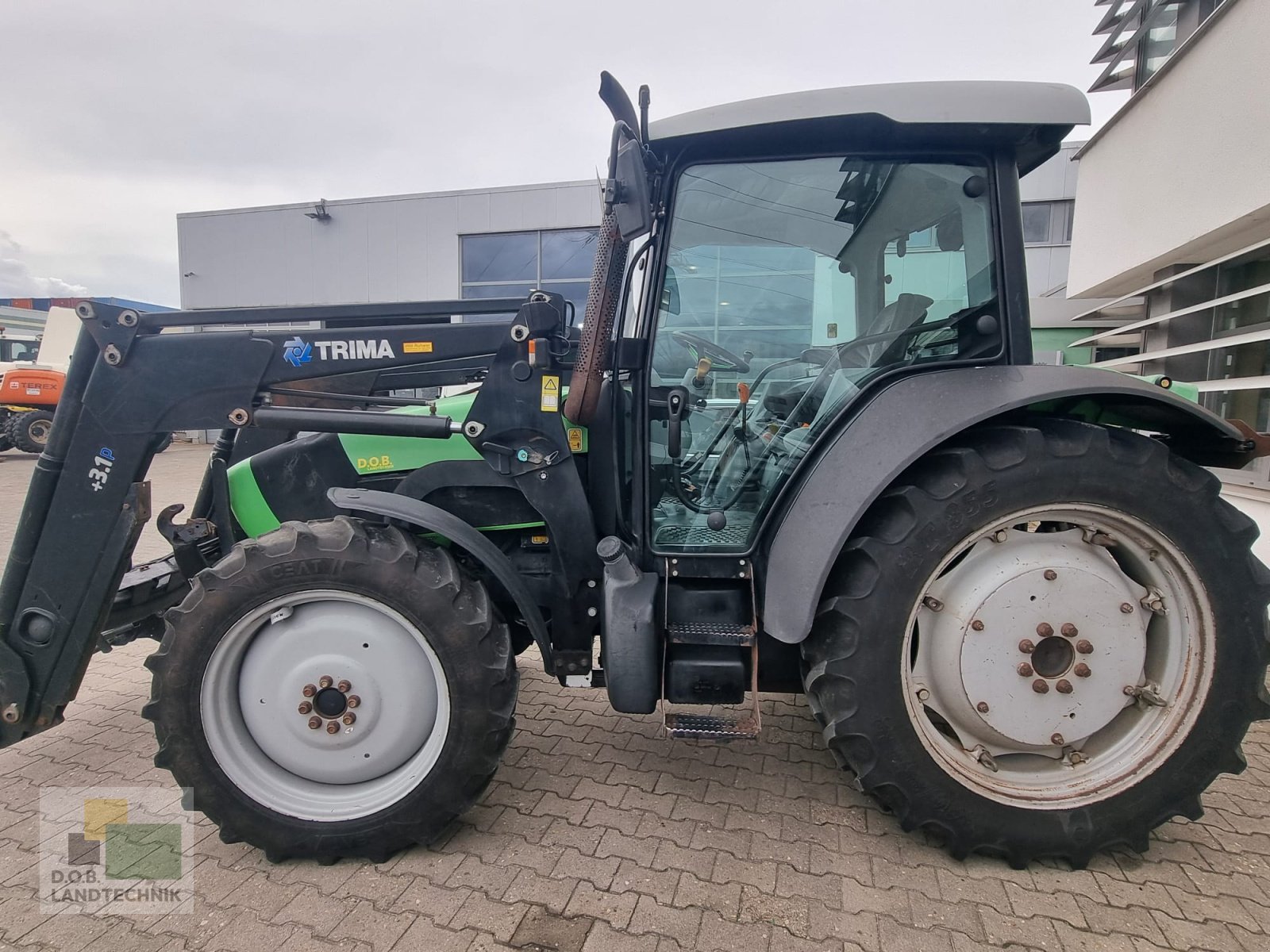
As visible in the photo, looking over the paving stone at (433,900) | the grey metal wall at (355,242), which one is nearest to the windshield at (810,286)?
the paving stone at (433,900)

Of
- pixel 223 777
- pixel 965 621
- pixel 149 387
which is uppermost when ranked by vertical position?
pixel 149 387

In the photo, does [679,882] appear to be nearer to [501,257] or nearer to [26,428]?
[501,257]

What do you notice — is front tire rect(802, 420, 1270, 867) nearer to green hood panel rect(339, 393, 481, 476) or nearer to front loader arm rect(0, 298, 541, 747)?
green hood panel rect(339, 393, 481, 476)

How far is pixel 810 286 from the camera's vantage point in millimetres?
2166

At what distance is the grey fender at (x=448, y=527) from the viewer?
212 cm

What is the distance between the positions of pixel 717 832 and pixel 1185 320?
6.07 m

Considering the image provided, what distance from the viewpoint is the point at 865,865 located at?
6.59 feet

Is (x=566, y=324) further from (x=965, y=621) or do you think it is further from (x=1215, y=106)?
(x=1215, y=106)

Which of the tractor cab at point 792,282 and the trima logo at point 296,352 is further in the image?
the trima logo at point 296,352

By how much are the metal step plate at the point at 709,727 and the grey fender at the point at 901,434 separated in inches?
14.2

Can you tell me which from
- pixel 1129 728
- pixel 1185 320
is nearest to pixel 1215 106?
pixel 1185 320

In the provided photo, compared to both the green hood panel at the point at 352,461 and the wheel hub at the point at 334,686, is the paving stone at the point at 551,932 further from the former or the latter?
the green hood panel at the point at 352,461

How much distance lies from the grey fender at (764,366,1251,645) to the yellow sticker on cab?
850mm

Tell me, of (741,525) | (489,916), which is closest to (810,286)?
(741,525)
